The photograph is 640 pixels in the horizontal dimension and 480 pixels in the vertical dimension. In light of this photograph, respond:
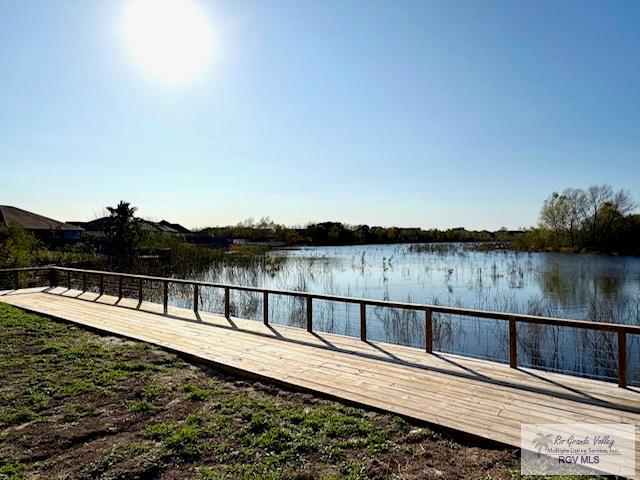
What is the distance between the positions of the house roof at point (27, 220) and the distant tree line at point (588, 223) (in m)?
39.5

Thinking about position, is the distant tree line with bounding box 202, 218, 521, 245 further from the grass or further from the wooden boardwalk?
the grass

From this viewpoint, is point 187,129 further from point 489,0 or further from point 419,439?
point 419,439

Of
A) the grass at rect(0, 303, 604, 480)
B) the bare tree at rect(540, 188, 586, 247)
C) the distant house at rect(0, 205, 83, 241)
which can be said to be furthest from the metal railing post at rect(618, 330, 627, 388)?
the bare tree at rect(540, 188, 586, 247)

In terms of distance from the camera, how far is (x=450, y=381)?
12.0ft

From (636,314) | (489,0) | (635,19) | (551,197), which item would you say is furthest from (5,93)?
(551,197)

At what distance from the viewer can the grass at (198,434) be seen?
2350 millimetres

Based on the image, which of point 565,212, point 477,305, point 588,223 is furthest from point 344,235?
point 477,305

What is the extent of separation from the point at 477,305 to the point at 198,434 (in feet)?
→ 30.6

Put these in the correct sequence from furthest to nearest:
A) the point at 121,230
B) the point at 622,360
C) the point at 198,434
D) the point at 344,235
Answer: the point at 344,235 → the point at 121,230 → the point at 622,360 → the point at 198,434

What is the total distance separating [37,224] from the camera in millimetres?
29547

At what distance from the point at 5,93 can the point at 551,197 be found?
3891 centimetres

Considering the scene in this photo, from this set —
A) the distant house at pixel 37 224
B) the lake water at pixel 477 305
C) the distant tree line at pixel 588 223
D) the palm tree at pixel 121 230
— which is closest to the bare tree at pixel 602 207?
the distant tree line at pixel 588 223

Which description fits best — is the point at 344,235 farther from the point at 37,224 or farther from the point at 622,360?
the point at 622,360

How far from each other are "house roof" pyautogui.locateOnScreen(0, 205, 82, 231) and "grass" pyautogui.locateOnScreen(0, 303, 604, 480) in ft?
93.0
